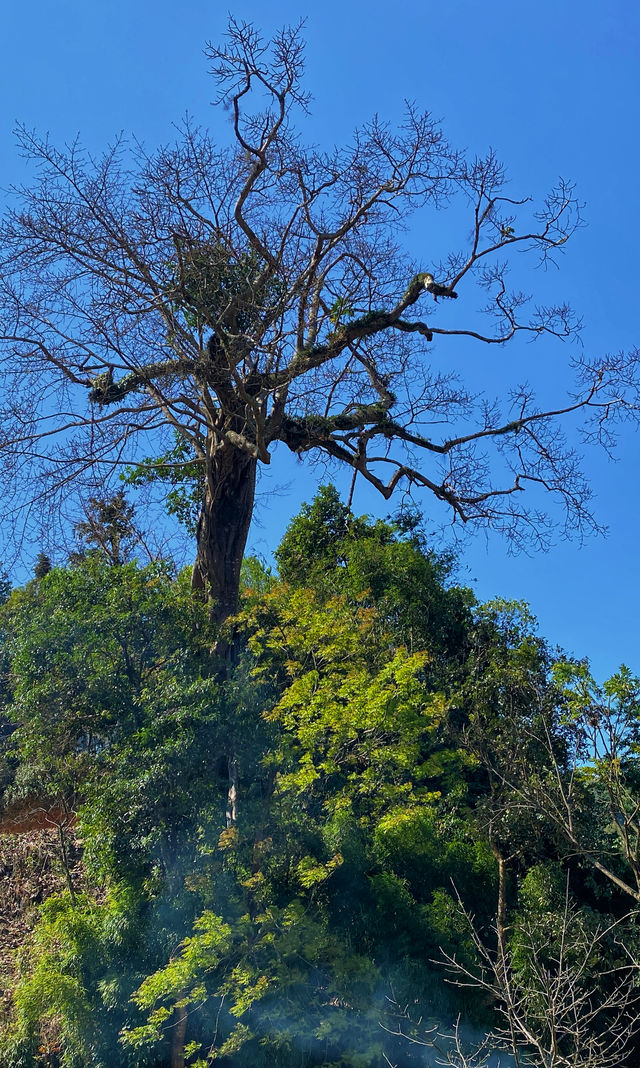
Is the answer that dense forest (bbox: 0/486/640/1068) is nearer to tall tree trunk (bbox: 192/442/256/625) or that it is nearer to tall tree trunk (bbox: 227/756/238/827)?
tall tree trunk (bbox: 227/756/238/827)

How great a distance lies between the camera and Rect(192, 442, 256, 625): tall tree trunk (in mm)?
13219

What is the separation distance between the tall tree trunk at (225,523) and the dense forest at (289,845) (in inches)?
21.3

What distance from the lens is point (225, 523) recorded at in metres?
13.5

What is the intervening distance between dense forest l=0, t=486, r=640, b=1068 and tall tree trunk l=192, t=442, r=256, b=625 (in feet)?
1.77

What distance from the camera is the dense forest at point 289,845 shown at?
1000cm

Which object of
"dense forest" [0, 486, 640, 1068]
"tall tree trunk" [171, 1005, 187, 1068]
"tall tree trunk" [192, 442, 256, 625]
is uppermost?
"tall tree trunk" [192, 442, 256, 625]

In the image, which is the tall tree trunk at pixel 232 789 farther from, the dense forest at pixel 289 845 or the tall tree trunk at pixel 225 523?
the tall tree trunk at pixel 225 523

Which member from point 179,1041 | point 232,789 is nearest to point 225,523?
point 232,789

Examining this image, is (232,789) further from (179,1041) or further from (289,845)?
(179,1041)

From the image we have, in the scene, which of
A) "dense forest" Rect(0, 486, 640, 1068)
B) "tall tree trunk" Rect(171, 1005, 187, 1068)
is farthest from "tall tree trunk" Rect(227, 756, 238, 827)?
"tall tree trunk" Rect(171, 1005, 187, 1068)

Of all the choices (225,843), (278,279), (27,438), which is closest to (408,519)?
(278,279)

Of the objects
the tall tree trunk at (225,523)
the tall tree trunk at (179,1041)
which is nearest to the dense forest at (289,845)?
the tall tree trunk at (179,1041)

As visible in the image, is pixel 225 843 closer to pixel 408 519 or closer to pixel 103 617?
pixel 103 617

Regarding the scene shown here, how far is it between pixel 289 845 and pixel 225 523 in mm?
4727
